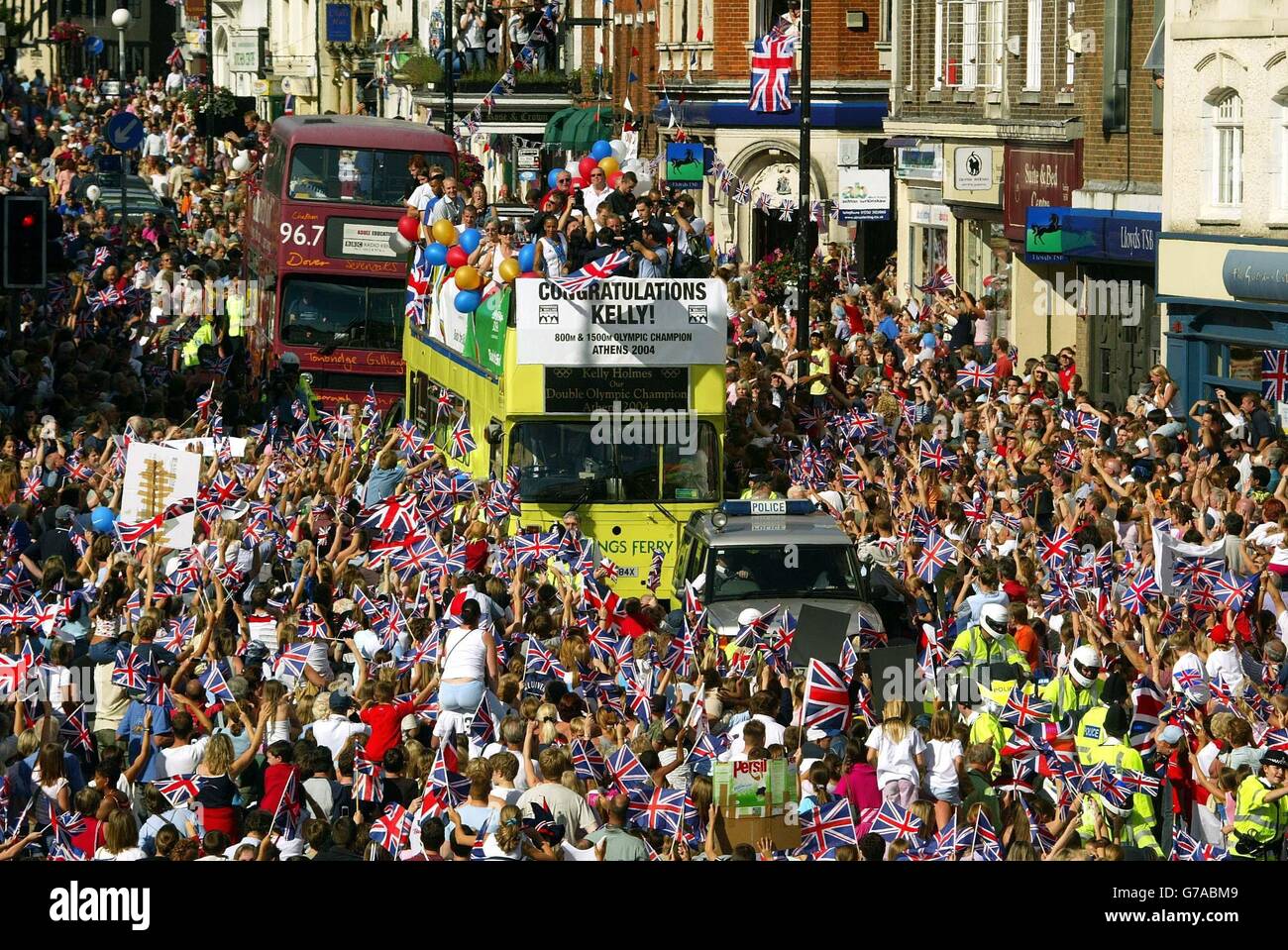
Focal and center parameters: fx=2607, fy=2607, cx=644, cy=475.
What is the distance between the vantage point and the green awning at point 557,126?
51.7 m

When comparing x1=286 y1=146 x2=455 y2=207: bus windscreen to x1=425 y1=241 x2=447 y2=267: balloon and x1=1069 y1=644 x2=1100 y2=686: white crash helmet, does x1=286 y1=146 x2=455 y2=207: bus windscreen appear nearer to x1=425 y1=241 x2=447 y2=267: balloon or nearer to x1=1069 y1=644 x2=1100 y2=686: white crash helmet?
x1=425 y1=241 x2=447 y2=267: balloon

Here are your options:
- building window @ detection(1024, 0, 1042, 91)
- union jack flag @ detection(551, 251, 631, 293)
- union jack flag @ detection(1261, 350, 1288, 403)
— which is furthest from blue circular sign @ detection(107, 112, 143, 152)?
union jack flag @ detection(551, 251, 631, 293)

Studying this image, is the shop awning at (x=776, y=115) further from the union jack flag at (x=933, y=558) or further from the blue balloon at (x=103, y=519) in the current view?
the union jack flag at (x=933, y=558)

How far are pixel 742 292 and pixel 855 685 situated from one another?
21984mm

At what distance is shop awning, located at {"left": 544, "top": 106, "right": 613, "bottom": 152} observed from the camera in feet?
166

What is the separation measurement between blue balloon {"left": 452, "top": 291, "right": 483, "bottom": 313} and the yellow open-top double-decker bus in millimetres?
1893

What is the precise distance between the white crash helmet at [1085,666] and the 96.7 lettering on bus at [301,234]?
16.7m

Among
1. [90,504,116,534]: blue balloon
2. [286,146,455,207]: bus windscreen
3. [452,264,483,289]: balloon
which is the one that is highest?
[286,146,455,207]: bus windscreen

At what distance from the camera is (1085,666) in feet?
46.2

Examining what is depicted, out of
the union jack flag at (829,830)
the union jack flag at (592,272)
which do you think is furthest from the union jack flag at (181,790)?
the union jack flag at (592,272)

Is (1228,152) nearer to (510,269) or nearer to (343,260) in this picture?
(343,260)

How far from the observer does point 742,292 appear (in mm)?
36062

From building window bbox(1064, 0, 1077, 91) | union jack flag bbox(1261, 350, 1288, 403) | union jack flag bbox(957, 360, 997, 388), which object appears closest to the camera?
union jack flag bbox(957, 360, 997, 388)
